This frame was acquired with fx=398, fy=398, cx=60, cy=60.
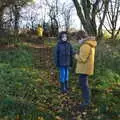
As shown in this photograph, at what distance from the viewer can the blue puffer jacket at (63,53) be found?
11.2 meters

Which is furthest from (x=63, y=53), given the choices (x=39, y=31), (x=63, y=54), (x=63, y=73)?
(x=39, y=31)

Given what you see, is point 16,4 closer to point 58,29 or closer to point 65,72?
point 58,29

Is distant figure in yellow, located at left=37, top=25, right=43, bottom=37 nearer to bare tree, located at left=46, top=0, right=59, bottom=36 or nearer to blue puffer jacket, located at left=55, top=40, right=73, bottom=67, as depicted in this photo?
bare tree, located at left=46, top=0, right=59, bottom=36

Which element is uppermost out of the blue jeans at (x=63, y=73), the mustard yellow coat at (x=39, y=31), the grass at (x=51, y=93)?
the mustard yellow coat at (x=39, y=31)

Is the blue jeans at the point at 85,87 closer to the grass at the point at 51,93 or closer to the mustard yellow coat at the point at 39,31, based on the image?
the grass at the point at 51,93

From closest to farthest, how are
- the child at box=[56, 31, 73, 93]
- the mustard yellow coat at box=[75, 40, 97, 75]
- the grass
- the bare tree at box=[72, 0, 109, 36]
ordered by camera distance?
the grass
the mustard yellow coat at box=[75, 40, 97, 75]
the child at box=[56, 31, 73, 93]
the bare tree at box=[72, 0, 109, 36]

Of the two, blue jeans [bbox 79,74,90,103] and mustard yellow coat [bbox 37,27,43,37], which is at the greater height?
mustard yellow coat [bbox 37,27,43,37]

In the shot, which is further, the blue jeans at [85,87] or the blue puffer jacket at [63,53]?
the blue puffer jacket at [63,53]

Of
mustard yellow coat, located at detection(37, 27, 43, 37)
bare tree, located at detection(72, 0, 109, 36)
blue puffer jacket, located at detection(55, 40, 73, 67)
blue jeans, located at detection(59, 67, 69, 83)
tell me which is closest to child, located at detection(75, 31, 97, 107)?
blue puffer jacket, located at detection(55, 40, 73, 67)

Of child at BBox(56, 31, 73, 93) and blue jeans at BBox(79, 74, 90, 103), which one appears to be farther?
child at BBox(56, 31, 73, 93)

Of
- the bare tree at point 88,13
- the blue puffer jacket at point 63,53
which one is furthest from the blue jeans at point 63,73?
the bare tree at point 88,13

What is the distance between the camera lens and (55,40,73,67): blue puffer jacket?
11.2 m

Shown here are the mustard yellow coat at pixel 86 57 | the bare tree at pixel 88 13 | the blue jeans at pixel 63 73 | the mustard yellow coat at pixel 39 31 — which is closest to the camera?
the mustard yellow coat at pixel 86 57

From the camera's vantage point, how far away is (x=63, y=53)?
1117 cm
